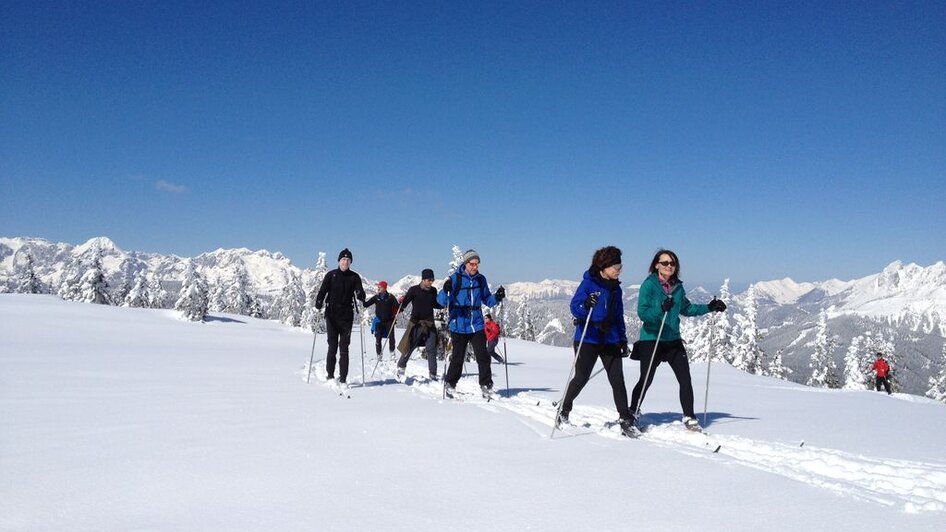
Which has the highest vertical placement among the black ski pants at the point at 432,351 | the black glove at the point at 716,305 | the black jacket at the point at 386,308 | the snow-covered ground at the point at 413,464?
the black glove at the point at 716,305

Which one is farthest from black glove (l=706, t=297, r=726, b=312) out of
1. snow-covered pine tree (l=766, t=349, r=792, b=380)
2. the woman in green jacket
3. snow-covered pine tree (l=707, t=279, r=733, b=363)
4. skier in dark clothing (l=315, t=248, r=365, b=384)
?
snow-covered pine tree (l=766, t=349, r=792, b=380)

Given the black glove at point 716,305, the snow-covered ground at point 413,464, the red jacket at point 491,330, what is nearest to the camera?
the snow-covered ground at point 413,464

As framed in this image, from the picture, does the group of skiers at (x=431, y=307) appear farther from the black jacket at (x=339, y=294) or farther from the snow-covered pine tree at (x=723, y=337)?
the snow-covered pine tree at (x=723, y=337)

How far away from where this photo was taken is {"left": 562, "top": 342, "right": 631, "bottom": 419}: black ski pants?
22.3ft

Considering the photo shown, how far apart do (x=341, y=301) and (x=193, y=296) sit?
39119 mm

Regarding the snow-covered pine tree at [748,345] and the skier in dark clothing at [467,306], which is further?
the snow-covered pine tree at [748,345]

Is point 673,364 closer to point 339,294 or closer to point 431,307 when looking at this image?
point 339,294

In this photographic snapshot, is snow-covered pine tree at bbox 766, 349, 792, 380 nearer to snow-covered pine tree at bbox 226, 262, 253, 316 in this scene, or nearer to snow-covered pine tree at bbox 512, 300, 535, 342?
snow-covered pine tree at bbox 512, 300, 535, 342

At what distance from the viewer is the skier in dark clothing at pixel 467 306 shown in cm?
950

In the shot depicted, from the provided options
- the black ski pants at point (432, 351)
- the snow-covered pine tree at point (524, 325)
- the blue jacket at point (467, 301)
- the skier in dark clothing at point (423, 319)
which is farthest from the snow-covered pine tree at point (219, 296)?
the blue jacket at point (467, 301)

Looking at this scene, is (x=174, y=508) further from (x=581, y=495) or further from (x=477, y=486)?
(x=581, y=495)

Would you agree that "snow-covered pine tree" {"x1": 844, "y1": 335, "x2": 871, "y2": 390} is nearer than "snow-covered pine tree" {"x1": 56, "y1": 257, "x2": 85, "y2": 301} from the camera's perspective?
Yes

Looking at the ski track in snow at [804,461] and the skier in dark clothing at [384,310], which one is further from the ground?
the skier in dark clothing at [384,310]

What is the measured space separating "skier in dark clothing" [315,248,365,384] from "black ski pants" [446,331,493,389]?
2.11 m
